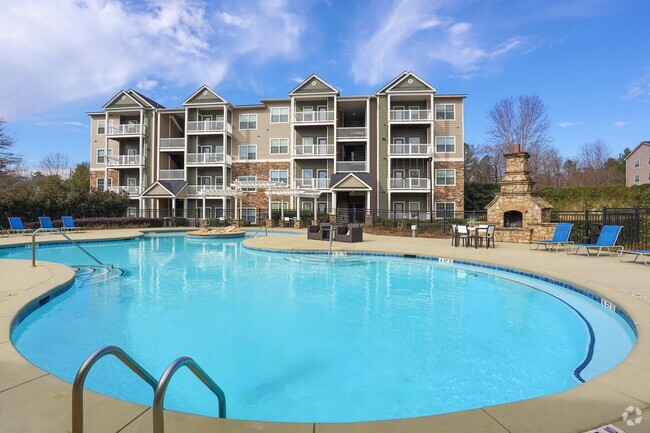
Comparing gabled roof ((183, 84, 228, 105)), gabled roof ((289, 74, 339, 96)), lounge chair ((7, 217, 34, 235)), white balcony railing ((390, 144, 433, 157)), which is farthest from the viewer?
gabled roof ((183, 84, 228, 105))

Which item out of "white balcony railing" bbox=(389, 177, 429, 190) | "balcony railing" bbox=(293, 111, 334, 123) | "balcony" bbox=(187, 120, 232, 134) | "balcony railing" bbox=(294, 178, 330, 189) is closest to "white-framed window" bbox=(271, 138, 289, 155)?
"balcony railing" bbox=(293, 111, 334, 123)

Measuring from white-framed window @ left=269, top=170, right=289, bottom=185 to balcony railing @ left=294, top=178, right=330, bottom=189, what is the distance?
2.05 meters

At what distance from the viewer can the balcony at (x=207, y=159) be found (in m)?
30.8

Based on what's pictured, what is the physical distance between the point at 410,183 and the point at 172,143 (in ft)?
74.7

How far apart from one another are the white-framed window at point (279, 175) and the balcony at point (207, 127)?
5.84 metres

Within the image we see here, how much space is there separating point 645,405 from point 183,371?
4.43m

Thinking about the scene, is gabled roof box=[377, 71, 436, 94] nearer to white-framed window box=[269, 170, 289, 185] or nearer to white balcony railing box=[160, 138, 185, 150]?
white-framed window box=[269, 170, 289, 185]

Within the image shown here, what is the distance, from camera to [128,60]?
13.8 m

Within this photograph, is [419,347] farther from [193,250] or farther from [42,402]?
[193,250]

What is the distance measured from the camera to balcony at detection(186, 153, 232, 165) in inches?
1212

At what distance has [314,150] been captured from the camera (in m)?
29.6

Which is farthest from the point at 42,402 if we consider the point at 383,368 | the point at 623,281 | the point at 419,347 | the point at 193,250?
the point at 193,250

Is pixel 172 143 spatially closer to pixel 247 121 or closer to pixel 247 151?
pixel 247 151

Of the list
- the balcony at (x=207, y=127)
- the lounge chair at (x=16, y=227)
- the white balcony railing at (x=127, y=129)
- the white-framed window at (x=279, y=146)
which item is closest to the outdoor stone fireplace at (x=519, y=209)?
the white-framed window at (x=279, y=146)
